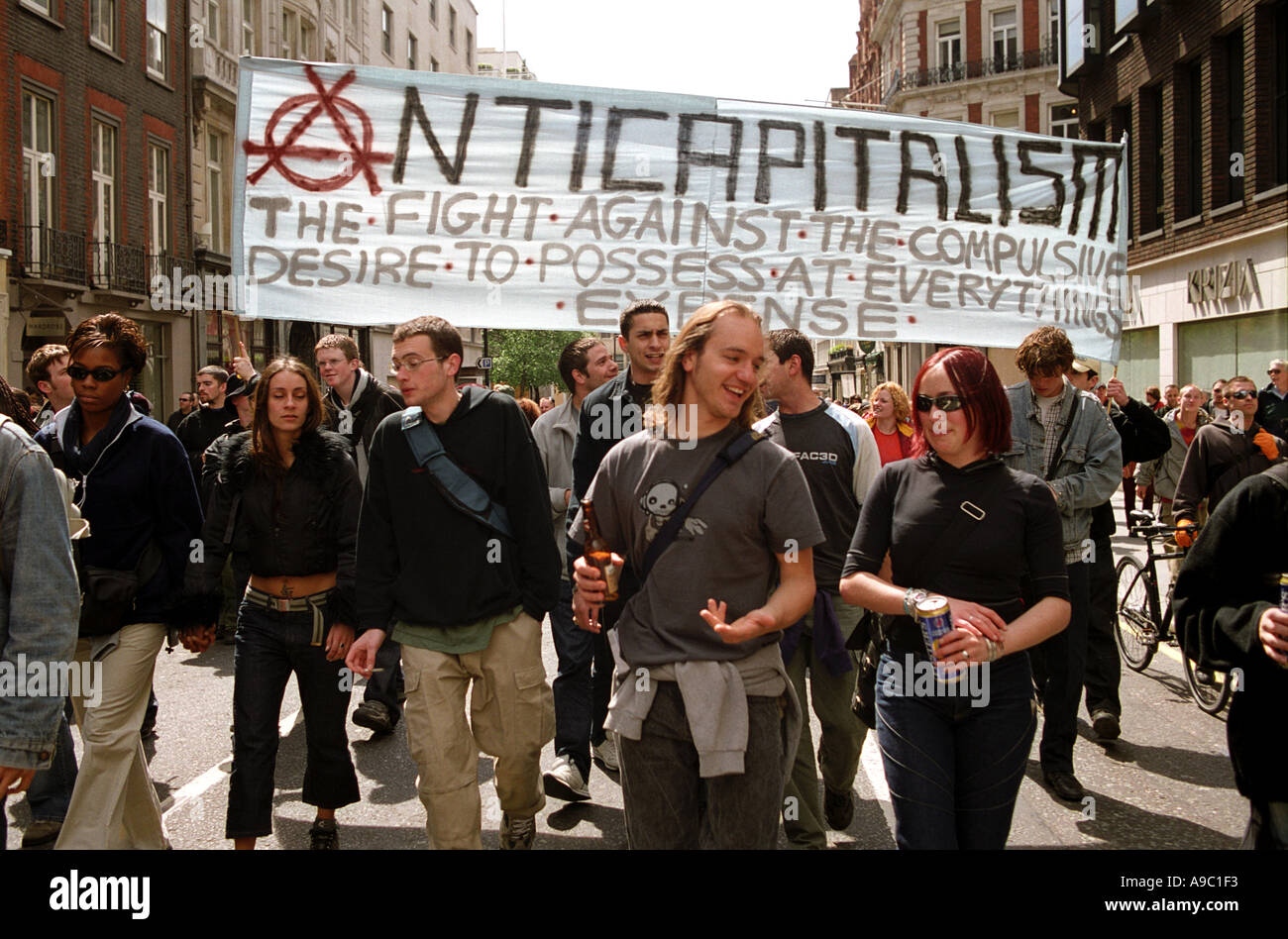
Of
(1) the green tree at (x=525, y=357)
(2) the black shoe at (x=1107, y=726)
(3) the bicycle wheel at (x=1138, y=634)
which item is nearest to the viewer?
(2) the black shoe at (x=1107, y=726)

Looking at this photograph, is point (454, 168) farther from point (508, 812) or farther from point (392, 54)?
point (392, 54)

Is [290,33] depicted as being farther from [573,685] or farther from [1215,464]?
[573,685]

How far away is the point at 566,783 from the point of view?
5.15 meters

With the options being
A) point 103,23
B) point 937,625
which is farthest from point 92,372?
point 103,23

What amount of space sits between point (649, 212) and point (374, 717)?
3201 mm

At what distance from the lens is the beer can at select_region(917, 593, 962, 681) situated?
306 cm

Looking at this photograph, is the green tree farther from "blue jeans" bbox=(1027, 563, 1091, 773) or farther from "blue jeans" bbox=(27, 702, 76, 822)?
"blue jeans" bbox=(27, 702, 76, 822)

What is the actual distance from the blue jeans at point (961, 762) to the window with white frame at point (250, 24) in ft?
107

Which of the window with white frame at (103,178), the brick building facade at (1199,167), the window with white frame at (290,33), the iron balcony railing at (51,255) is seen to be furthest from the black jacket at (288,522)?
the window with white frame at (290,33)

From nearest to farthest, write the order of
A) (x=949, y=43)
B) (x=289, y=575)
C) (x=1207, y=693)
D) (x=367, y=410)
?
1. (x=289, y=575)
2. (x=367, y=410)
3. (x=1207, y=693)
4. (x=949, y=43)

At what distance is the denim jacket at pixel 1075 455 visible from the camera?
17.7ft

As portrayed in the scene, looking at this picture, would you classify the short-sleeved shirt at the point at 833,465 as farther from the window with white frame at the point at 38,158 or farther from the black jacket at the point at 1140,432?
the window with white frame at the point at 38,158

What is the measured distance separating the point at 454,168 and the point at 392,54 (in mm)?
42364

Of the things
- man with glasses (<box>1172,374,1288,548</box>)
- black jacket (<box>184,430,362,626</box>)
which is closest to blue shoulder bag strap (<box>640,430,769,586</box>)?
black jacket (<box>184,430,362,626</box>)
